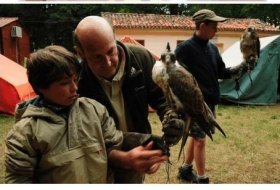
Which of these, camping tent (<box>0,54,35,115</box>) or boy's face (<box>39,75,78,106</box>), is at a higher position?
boy's face (<box>39,75,78,106</box>)

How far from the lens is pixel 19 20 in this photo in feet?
4.52

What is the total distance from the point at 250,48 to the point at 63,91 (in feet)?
2.68

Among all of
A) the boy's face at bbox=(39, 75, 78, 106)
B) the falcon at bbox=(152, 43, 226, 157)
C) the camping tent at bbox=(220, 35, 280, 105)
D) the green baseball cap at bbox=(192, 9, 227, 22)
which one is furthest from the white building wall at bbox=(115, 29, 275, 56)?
the boy's face at bbox=(39, 75, 78, 106)

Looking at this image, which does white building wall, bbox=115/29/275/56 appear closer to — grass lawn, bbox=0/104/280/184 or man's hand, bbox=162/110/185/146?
grass lawn, bbox=0/104/280/184

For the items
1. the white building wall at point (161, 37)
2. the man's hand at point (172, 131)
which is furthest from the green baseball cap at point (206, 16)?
the white building wall at point (161, 37)

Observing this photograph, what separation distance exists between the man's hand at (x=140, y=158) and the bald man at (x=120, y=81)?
0.11ft

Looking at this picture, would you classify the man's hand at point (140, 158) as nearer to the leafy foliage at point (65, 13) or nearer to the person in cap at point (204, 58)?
the leafy foliage at point (65, 13)

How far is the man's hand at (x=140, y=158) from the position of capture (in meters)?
0.71

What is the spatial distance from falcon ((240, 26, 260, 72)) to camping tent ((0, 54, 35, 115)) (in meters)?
1.87

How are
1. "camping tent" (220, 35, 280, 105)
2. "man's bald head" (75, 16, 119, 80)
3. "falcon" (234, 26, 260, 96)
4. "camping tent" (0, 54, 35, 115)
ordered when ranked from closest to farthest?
1. "man's bald head" (75, 16, 119, 80)
2. "falcon" (234, 26, 260, 96)
3. "camping tent" (0, 54, 35, 115)
4. "camping tent" (220, 35, 280, 105)

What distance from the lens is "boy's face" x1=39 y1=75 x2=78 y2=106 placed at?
2.16ft

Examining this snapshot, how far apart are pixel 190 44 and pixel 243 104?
2.34 metres

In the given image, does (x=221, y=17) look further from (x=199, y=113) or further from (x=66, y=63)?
(x=66, y=63)

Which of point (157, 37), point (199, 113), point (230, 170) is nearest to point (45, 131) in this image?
point (199, 113)
